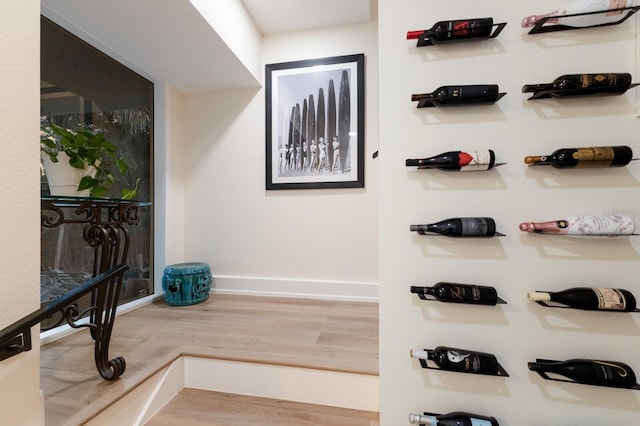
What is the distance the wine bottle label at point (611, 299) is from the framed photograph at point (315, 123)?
5.05 ft

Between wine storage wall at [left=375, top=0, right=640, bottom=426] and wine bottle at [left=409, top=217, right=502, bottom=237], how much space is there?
0.04 metres

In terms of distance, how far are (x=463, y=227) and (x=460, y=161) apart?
0.72ft

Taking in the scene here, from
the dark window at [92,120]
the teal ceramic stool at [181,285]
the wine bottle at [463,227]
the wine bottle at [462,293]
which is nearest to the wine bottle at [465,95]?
the wine bottle at [463,227]

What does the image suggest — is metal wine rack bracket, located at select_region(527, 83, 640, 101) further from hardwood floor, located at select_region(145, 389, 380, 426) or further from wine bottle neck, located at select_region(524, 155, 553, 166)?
hardwood floor, located at select_region(145, 389, 380, 426)

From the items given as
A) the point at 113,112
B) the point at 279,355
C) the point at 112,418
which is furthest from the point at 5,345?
the point at 113,112

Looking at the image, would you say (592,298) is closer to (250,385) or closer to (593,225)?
(593,225)

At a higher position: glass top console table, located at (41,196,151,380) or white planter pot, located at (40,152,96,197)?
white planter pot, located at (40,152,96,197)

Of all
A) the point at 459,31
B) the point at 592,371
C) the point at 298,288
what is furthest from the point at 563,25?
the point at 298,288

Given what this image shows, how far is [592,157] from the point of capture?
766 millimetres

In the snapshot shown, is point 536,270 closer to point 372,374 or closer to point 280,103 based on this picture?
point 372,374

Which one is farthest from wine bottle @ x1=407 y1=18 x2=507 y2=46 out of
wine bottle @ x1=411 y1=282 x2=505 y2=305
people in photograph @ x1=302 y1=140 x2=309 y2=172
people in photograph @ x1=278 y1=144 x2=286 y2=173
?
people in photograph @ x1=278 y1=144 x2=286 y2=173

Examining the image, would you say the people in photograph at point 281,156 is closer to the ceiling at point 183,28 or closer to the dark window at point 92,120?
the ceiling at point 183,28

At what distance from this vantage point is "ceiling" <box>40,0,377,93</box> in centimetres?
148

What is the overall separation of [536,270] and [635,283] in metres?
0.27
